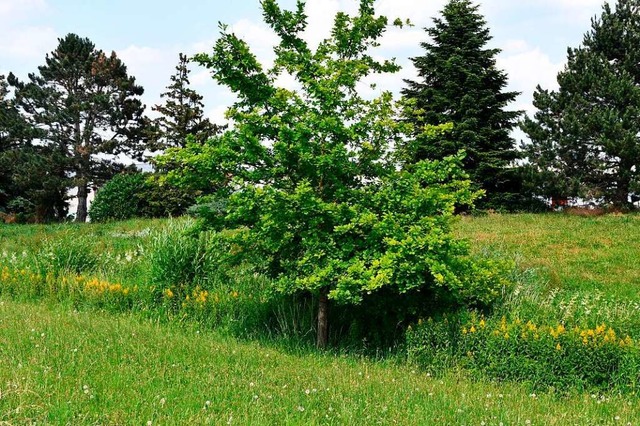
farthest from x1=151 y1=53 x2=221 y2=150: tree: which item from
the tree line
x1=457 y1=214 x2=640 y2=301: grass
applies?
x1=457 y1=214 x2=640 y2=301: grass

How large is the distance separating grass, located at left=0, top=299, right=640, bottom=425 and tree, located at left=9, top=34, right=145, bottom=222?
2921 cm

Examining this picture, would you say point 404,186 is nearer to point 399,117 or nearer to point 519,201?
point 399,117

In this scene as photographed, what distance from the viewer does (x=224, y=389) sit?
4645 mm

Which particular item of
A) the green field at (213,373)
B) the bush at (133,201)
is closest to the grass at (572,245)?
the green field at (213,373)

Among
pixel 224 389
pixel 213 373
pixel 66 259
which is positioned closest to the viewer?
pixel 224 389

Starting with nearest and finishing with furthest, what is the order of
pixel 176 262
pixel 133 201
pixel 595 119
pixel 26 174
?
pixel 176 262, pixel 595 119, pixel 133 201, pixel 26 174

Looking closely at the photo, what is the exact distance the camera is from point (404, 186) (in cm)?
677

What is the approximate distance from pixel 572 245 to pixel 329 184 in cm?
1018

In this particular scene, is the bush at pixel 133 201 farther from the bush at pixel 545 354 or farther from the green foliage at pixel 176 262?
the bush at pixel 545 354

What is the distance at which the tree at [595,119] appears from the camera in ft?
70.7

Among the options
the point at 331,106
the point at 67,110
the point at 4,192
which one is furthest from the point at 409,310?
the point at 4,192

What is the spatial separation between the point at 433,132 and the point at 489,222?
12.9 metres

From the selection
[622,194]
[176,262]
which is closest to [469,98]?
[622,194]

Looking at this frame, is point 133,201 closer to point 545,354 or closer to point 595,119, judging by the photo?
point 595,119
